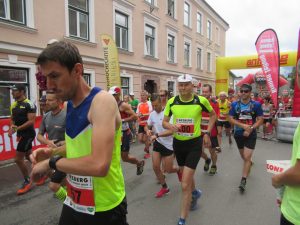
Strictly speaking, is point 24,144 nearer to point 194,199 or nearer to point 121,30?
point 194,199

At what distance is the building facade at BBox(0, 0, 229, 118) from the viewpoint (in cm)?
827

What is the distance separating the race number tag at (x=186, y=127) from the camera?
12.7ft

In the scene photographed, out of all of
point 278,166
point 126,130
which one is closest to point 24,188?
point 126,130

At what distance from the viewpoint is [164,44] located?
57.0ft

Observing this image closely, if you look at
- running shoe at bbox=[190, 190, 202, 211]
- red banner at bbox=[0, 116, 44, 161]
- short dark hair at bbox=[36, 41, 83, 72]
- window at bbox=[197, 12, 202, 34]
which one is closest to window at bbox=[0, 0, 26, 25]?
red banner at bbox=[0, 116, 44, 161]

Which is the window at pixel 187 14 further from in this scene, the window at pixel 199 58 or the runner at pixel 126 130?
the runner at pixel 126 130

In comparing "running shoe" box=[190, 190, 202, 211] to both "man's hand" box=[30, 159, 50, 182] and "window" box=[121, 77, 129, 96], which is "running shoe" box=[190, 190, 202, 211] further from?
"window" box=[121, 77, 129, 96]

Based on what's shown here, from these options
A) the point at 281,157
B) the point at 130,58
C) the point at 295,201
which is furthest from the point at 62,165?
the point at 130,58

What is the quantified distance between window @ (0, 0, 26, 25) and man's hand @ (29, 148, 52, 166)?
773 centimetres

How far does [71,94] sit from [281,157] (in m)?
7.56

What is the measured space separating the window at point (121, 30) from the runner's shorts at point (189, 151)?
33.5 ft

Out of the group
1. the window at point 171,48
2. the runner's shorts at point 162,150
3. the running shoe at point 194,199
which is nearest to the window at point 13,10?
the runner's shorts at point 162,150

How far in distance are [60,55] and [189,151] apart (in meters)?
2.78

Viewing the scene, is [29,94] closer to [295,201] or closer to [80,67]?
[80,67]
